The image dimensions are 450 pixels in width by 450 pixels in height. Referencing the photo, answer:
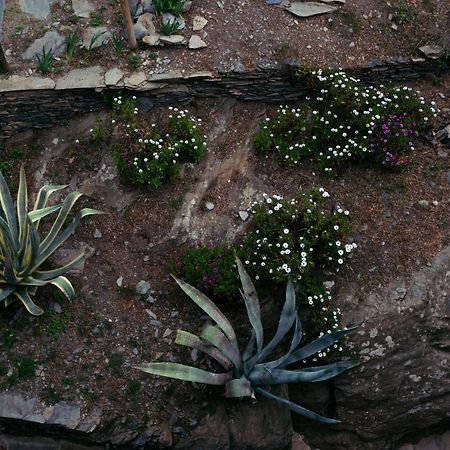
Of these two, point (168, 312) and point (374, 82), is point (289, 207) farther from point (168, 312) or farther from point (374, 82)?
point (374, 82)

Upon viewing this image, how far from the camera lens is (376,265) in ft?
20.8

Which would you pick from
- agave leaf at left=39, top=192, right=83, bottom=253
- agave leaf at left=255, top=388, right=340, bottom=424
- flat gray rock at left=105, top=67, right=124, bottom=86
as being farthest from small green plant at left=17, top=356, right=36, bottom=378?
flat gray rock at left=105, top=67, right=124, bottom=86

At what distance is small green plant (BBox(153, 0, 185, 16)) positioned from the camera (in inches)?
270

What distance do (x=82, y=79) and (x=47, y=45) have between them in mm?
643

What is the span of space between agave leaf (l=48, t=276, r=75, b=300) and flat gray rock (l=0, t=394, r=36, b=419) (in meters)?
0.93

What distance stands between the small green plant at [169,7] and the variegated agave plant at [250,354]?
9.91ft

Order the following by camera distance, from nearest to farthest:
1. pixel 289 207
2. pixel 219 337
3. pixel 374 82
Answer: pixel 219 337 → pixel 289 207 → pixel 374 82

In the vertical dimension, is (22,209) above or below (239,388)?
above

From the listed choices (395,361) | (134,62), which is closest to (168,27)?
(134,62)

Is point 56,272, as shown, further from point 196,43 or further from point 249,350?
point 196,43

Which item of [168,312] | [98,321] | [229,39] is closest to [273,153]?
[229,39]

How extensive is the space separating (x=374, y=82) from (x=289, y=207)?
6.80 feet

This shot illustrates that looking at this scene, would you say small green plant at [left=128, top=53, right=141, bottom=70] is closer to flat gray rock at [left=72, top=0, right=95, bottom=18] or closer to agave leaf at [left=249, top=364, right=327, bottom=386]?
flat gray rock at [left=72, top=0, right=95, bottom=18]

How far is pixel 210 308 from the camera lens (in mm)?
5602
